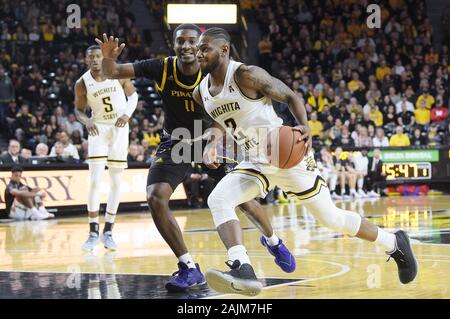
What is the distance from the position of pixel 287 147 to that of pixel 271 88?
0.46 meters

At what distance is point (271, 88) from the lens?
615 centimetres

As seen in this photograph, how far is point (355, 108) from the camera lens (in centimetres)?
2369

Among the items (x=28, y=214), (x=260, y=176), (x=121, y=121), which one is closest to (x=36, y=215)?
(x=28, y=214)

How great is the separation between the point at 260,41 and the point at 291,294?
2146 cm

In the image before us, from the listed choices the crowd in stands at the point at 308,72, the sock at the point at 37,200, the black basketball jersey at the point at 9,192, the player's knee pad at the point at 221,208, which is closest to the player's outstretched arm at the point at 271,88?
the player's knee pad at the point at 221,208

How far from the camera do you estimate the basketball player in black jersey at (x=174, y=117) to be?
686cm

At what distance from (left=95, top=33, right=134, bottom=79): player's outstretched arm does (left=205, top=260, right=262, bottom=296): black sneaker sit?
6.79 ft

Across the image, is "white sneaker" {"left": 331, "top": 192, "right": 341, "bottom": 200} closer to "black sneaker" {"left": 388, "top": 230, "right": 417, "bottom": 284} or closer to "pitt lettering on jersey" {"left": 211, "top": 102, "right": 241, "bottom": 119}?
"black sneaker" {"left": 388, "top": 230, "right": 417, "bottom": 284}

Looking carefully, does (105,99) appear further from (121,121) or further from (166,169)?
(166,169)

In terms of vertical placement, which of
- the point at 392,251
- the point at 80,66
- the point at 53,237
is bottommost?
the point at 53,237

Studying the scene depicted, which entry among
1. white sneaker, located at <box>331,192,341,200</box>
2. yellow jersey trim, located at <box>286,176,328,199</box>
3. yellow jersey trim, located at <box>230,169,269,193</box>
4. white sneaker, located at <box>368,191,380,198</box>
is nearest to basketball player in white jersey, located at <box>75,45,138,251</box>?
yellow jersey trim, located at <box>230,169,269,193</box>

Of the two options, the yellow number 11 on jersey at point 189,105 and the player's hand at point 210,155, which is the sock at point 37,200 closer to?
the yellow number 11 on jersey at point 189,105
